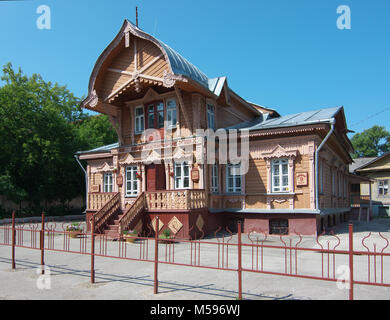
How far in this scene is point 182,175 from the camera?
16.1 meters

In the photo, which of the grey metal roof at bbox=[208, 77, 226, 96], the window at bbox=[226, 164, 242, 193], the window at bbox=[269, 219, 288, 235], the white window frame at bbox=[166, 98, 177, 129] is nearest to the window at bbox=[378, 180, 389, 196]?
the window at bbox=[269, 219, 288, 235]

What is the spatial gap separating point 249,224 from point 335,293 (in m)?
9.54

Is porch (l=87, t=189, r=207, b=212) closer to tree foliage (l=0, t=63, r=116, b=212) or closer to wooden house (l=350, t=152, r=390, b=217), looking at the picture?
tree foliage (l=0, t=63, r=116, b=212)

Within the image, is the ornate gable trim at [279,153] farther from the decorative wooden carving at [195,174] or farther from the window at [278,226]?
the decorative wooden carving at [195,174]

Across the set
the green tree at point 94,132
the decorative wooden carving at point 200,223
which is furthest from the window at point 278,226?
the green tree at point 94,132

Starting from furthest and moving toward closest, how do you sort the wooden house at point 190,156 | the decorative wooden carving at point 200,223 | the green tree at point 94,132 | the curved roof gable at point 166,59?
the green tree at point 94,132 → the curved roof gable at point 166,59 → the decorative wooden carving at point 200,223 → the wooden house at point 190,156

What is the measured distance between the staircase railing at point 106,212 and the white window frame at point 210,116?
228 inches

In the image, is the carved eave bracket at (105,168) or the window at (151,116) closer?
the window at (151,116)

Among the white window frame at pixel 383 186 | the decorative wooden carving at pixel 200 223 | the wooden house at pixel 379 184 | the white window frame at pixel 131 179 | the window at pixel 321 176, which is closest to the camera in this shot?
the decorative wooden carving at pixel 200 223

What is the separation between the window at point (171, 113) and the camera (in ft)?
54.9

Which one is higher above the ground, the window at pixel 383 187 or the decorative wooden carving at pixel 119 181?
the decorative wooden carving at pixel 119 181

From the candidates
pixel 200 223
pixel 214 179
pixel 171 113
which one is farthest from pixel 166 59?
pixel 200 223

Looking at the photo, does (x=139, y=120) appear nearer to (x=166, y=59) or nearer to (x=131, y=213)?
(x=166, y=59)
